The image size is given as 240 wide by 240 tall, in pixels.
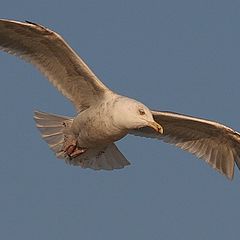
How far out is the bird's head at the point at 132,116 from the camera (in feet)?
41.9

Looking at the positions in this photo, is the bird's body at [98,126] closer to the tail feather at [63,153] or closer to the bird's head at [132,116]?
the bird's head at [132,116]

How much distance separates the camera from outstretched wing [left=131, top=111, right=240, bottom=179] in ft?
47.6

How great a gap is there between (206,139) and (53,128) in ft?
7.37

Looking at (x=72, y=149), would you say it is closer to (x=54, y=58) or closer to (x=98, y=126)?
(x=98, y=126)

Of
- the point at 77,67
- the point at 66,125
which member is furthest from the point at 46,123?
the point at 77,67

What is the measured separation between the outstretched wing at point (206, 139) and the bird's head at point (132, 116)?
1492 mm

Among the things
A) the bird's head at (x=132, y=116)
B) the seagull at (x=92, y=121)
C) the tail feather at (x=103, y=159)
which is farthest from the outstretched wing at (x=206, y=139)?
the bird's head at (x=132, y=116)

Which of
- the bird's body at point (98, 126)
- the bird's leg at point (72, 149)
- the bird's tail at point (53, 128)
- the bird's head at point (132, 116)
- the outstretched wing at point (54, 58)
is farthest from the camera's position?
the bird's tail at point (53, 128)

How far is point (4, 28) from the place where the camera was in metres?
13.5

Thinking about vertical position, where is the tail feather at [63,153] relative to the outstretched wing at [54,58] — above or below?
below

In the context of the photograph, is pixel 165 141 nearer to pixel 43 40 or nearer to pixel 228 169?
pixel 228 169

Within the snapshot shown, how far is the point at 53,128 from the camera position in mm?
14500

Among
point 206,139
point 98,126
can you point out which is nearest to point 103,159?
point 98,126

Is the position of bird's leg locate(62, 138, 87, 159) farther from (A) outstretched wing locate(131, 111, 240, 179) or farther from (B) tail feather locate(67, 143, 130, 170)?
(A) outstretched wing locate(131, 111, 240, 179)
